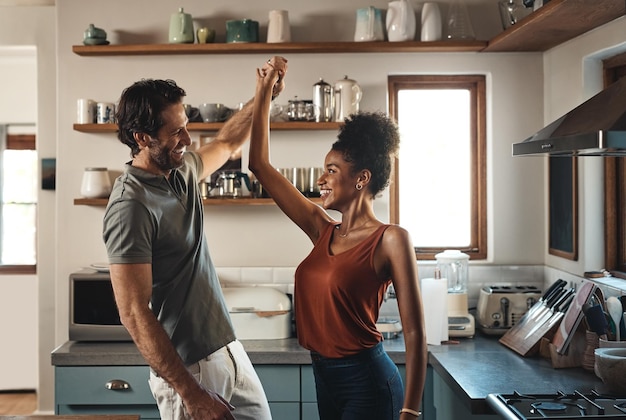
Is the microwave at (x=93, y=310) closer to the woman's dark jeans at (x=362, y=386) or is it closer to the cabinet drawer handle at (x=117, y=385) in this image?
the cabinet drawer handle at (x=117, y=385)

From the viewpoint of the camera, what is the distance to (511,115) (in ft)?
12.9

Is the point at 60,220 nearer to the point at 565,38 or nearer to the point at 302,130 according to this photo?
the point at 302,130

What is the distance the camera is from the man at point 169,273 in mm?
2070

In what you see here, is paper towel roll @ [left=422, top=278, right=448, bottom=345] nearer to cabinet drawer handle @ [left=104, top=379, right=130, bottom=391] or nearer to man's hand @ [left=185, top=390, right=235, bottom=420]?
cabinet drawer handle @ [left=104, top=379, right=130, bottom=391]

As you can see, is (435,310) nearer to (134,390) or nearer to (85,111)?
(134,390)

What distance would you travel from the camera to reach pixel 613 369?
255cm

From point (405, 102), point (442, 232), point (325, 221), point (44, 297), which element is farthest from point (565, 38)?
point (44, 297)

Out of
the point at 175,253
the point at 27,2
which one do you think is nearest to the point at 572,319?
the point at 175,253

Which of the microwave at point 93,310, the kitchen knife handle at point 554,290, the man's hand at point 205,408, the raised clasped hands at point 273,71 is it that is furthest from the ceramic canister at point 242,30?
the man's hand at point 205,408

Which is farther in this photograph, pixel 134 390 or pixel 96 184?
pixel 96 184

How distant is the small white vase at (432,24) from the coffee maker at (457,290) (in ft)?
3.44

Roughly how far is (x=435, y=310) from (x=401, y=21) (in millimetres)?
1398

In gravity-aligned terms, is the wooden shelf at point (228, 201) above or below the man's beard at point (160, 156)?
below

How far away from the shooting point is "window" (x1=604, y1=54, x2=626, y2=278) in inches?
130
